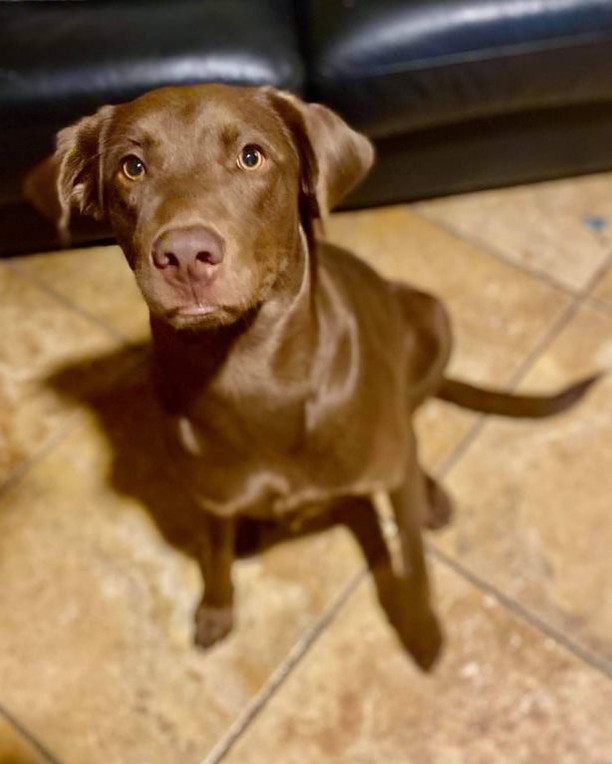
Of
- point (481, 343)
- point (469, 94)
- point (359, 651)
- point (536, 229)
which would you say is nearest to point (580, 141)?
point (536, 229)

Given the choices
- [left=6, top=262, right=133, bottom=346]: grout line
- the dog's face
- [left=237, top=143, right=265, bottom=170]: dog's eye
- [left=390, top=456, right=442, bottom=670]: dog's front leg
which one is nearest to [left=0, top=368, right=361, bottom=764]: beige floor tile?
[left=390, top=456, right=442, bottom=670]: dog's front leg

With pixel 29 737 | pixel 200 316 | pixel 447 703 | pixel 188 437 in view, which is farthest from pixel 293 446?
pixel 29 737

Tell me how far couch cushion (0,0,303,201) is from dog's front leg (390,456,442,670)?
31.1 inches

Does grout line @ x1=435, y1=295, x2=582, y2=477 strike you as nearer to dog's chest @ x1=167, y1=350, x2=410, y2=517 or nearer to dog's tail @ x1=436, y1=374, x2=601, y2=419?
dog's tail @ x1=436, y1=374, x2=601, y2=419

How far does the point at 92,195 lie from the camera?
3.88 feet

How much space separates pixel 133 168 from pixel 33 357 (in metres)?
1.06

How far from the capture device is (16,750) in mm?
1553

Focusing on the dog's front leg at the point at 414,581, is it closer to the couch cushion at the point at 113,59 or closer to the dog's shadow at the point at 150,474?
the dog's shadow at the point at 150,474

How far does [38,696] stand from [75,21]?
124cm

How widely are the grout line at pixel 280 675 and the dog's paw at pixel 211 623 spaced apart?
12 centimetres

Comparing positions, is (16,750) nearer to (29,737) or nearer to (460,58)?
(29,737)

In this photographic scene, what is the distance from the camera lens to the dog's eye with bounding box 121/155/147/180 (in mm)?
1044

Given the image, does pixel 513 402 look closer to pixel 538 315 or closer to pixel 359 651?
pixel 538 315

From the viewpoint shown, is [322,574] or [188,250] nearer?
[188,250]
